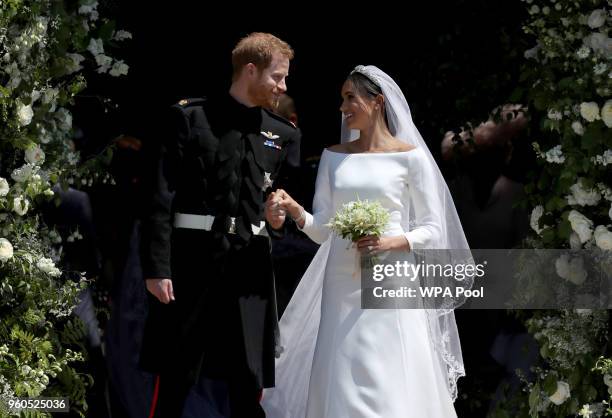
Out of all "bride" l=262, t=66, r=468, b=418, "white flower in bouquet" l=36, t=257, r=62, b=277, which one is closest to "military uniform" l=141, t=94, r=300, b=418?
"bride" l=262, t=66, r=468, b=418

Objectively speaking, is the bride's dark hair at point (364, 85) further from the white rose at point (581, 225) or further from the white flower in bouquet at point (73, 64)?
the white flower in bouquet at point (73, 64)

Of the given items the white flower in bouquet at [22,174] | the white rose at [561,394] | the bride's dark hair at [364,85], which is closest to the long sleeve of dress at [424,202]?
the bride's dark hair at [364,85]

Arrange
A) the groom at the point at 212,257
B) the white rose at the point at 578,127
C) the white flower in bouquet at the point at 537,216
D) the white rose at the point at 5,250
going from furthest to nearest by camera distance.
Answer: the white flower in bouquet at the point at 537,216, the white rose at the point at 578,127, the groom at the point at 212,257, the white rose at the point at 5,250

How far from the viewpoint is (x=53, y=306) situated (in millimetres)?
5977

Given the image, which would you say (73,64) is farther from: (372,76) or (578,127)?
(578,127)

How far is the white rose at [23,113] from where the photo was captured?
5664 mm

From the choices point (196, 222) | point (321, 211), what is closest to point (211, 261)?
point (196, 222)

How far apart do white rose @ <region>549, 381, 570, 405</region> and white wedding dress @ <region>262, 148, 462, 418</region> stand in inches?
19.3

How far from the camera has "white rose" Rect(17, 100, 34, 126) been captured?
5.66 meters

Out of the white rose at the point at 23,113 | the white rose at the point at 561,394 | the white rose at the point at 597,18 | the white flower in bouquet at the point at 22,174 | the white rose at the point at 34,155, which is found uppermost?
the white rose at the point at 597,18

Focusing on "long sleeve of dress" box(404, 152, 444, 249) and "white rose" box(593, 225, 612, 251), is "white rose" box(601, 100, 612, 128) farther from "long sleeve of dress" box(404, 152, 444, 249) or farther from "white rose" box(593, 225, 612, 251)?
"long sleeve of dress" box(404, 152, 444, 249)

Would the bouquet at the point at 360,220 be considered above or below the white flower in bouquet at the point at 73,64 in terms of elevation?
below

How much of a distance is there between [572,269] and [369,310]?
3.28 feet

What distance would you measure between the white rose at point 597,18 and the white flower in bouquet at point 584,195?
709 millimetres
